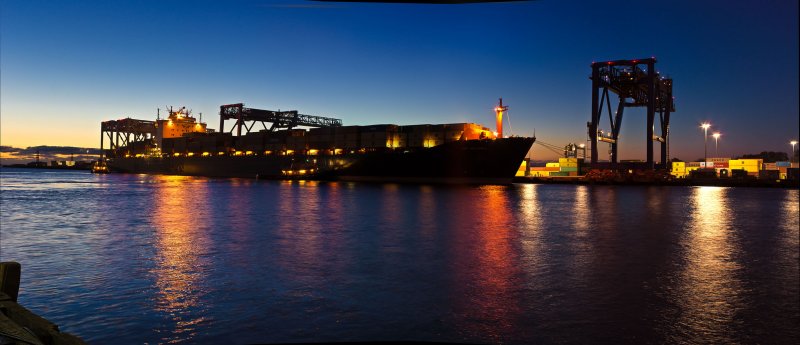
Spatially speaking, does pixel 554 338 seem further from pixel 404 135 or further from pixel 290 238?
pixel 404 135

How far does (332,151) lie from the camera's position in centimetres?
7581

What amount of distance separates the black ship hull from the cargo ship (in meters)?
0.12

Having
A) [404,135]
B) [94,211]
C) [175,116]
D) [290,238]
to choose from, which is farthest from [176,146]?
[290,238]

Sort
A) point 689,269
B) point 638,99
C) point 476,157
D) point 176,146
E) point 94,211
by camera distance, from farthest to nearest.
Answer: point 176,146, point 638,99, point 476,157, point 94,211, point 689,269

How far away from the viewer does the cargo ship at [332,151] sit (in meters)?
62.6

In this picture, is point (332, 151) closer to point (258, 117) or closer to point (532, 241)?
point (258, 117)

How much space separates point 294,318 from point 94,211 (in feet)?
83.4

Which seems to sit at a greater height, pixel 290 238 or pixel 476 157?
pixel 476 157

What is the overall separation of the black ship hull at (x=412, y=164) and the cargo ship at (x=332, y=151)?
124 mm

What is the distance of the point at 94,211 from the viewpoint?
27.5 metres

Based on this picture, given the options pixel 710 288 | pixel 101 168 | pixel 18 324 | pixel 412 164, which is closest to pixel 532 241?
pixel 710 288

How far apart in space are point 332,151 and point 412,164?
16.7 m

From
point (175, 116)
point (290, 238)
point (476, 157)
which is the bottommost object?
point (290, 238)

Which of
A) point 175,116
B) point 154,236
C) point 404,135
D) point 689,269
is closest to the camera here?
point 689,269
